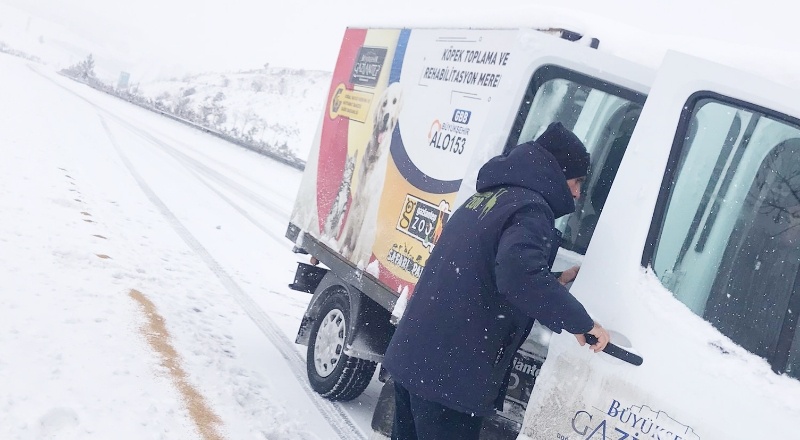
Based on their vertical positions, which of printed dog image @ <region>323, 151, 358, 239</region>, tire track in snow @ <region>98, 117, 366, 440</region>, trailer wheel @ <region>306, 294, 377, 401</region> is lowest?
tire track in snow @ <region>98, 117, 366, 440</region>

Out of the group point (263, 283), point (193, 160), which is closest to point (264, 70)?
point (193, 160)

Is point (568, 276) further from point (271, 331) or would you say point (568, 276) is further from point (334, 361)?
point (271, 331)

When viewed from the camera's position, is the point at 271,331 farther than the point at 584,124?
Yes

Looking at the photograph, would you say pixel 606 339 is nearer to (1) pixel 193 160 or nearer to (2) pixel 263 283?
(2) pixel 263 283

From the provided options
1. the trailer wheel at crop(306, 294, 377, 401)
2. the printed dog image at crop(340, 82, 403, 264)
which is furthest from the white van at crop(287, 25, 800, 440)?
the trailer wheel at crop(306, 294, 377, 401)

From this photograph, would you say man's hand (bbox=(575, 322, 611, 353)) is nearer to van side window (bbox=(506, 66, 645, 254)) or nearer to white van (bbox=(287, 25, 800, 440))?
white van (bbox=(287, 25, 800, 440))

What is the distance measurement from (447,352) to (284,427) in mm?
2265

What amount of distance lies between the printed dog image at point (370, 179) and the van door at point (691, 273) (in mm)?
2200

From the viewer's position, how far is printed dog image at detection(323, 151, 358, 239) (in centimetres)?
509

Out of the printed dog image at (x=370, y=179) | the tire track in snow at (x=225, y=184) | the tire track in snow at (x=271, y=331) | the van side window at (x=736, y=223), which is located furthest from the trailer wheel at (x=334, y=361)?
the tire track in snow at (x=225, y=184)

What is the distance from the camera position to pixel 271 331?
655 cm

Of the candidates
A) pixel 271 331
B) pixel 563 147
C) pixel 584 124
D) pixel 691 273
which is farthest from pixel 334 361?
pixel 691 273

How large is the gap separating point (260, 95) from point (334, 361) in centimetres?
9042

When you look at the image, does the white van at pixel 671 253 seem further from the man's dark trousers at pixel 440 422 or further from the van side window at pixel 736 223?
the man's dark trousers at pixel 440 422
